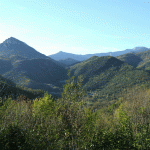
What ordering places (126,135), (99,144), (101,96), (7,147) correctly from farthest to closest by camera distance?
(101,96) < (126,135) < (99,144) < (7,147)

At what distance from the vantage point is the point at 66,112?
30.8 ft

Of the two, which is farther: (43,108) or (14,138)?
(43,108)

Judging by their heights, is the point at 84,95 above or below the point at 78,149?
above

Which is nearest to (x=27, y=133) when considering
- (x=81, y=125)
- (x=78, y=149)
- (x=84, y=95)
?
(x=78, y=149)

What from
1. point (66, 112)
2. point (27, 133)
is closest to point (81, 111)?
point (66, 112)

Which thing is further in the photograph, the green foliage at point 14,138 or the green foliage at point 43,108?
the green foliage at point 43,108

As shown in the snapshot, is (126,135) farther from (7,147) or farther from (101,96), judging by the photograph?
(101,96)

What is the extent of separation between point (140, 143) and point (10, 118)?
22.8 ft

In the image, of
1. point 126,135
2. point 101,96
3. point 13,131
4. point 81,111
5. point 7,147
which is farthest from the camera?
point 101,96

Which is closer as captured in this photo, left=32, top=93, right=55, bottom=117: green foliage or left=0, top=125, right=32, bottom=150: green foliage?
left=0, top=125, right=32, bottom=150: green foliage

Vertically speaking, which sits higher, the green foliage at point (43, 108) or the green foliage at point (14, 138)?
the green foliage at point (14, 138)

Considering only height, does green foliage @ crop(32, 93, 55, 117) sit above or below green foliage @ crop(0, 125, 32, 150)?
below

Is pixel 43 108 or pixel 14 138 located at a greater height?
pixel 14 138

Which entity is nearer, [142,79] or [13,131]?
[13,131]
